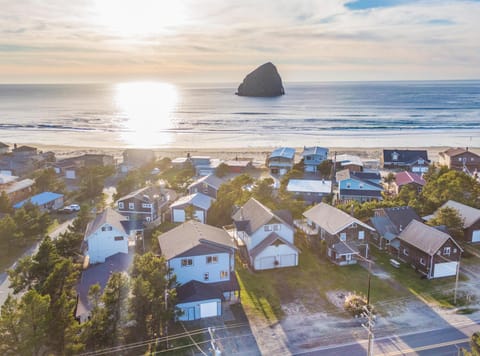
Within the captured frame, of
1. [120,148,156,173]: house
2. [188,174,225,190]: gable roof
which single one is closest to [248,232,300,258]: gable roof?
[188,174,225,190]: gable roof

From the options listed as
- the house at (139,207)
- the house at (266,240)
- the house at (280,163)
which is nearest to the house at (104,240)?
the house at (139,207)

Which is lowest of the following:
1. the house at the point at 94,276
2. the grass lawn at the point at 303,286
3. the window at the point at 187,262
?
the grass lawn at the point at 303,286

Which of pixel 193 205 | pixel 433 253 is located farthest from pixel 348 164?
pixel 433 253

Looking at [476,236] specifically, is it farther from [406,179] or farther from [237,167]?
[237,167]

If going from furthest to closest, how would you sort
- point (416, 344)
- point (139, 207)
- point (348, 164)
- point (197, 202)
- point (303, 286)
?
point (348, 164)
point (197, 202)
point (139, 207)
point (303, 286)
point (416, 344)

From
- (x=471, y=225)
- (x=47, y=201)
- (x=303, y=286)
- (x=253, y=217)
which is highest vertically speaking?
(x=253, y=217)

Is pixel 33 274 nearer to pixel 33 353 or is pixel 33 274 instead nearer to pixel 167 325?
pixel 33 353

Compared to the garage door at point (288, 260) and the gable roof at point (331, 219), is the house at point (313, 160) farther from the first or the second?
the garage door at point (288, 260)
